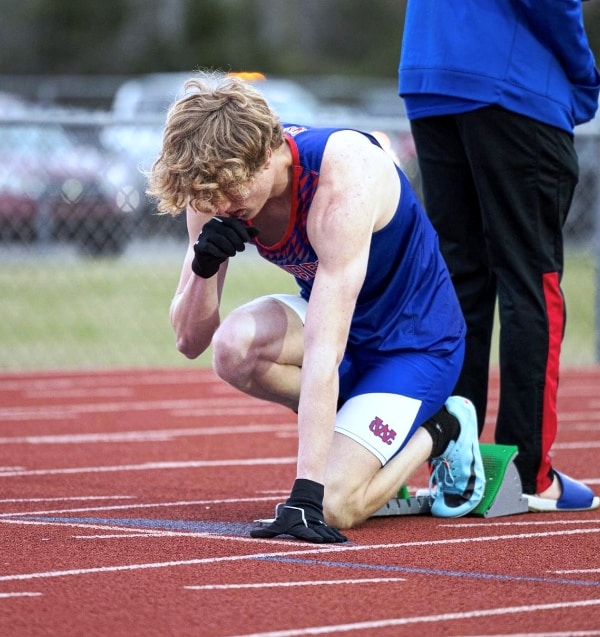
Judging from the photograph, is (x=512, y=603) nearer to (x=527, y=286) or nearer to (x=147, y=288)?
(x=527, y=286)

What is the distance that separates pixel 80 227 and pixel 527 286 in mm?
6617

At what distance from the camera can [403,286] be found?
4.40 metres

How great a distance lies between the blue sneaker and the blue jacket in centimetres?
101

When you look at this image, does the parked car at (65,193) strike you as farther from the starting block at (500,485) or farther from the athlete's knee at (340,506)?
the athlete's knee at (340,506)

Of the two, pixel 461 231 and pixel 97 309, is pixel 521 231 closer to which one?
pixel 461 231

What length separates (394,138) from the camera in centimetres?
1328

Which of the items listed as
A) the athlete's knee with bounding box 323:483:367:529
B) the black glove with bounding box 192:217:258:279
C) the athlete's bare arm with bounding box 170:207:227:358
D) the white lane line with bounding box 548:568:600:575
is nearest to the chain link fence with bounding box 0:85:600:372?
the athlete's bare arm with bounding box 170:207:227:358

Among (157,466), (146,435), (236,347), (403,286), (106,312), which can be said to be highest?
(403,286)

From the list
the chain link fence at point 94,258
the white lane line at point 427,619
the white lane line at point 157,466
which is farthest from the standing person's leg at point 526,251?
the chain link fence at point 94,258

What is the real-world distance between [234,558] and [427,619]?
74 cm

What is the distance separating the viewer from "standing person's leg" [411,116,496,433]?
4777mm

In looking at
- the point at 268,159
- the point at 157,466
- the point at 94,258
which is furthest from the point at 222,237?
the point at 94,258

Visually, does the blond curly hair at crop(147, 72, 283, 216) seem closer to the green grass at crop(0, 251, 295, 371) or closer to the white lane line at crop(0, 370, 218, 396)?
the white lane line at crop(0, 370, 218, 396)

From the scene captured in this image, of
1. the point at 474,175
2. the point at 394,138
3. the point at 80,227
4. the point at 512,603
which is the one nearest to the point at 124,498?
the point at 474,175
